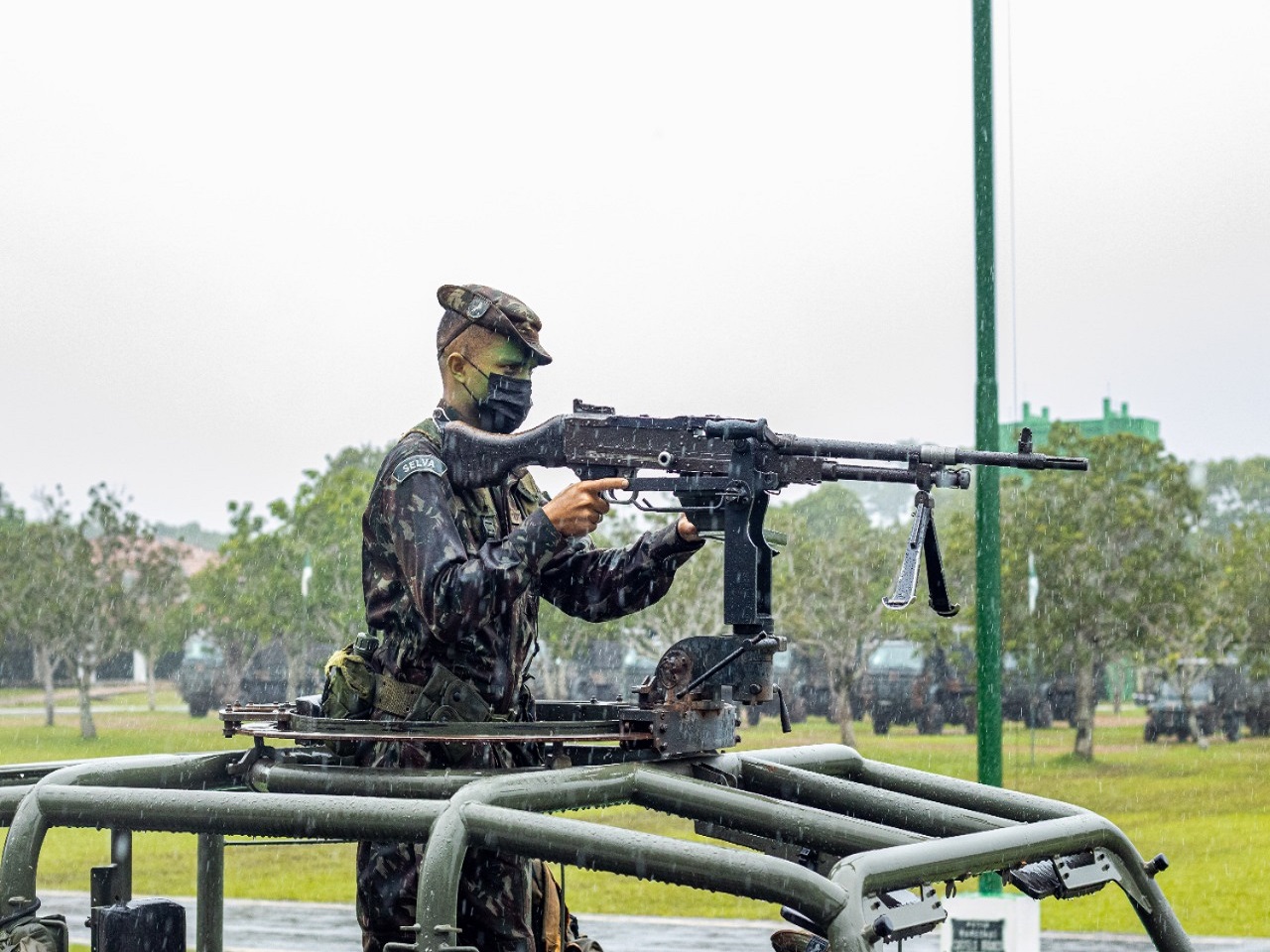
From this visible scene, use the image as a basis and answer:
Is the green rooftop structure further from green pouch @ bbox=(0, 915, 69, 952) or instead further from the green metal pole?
green pouch @ bbox=(0, 915, 69, 952)

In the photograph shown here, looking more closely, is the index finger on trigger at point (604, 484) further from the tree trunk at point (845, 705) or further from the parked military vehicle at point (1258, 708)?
the parked military vehicle at point (1258, 708)

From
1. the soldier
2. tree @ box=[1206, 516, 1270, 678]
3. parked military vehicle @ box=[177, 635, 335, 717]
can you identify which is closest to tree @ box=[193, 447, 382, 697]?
parked military vehicle @ box=[177, 635, 335, 717]

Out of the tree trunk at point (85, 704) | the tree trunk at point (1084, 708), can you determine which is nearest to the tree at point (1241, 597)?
the tree trunk at point (1084, 708)

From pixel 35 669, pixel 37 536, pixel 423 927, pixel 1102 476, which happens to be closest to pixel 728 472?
pixel 423 927

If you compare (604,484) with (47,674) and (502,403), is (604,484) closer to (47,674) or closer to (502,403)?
(502,403)

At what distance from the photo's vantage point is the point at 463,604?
386cm

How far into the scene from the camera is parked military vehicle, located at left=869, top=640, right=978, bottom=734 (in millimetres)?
22266

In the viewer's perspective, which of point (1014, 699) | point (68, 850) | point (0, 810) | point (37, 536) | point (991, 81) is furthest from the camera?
point (1014, 699)

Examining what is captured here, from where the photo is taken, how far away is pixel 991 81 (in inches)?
369

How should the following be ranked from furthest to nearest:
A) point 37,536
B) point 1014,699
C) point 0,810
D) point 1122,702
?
point 1122,702
point 1014,699
point 37,536
point 0,810

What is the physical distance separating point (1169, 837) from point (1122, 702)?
7714mm

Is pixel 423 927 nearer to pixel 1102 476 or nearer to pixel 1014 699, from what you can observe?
pixel 1102 476

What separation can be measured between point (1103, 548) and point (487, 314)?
49.9ft

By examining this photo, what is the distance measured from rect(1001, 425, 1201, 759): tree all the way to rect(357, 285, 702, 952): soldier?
46.7 ft
